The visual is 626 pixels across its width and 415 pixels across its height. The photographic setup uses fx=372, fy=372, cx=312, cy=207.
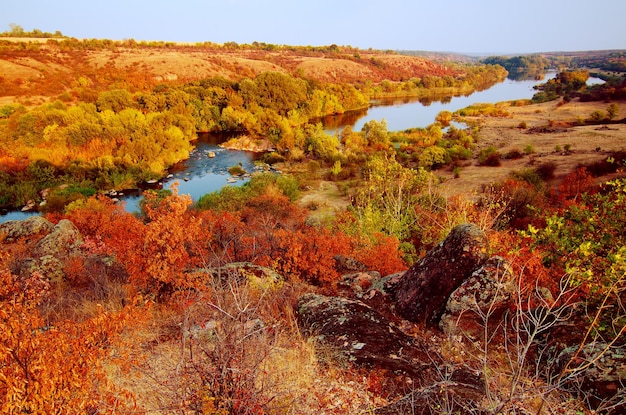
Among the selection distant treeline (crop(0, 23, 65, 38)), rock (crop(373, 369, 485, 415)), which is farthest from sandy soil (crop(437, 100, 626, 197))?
distant treeline (crop(0, 23, 65, 38))

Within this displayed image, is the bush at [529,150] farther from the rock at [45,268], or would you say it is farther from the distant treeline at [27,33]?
the distant treeline at [27,33]

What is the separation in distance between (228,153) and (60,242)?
33.8 meters

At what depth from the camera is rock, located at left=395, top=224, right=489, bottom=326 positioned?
29.3 ft

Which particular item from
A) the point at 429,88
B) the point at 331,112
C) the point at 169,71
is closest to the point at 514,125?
the point at 331,112

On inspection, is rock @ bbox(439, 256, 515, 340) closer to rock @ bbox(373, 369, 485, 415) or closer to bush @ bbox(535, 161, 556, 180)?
rock @ bbox(373, 369, 485, 415)

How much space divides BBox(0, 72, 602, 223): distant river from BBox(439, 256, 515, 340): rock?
374 inches

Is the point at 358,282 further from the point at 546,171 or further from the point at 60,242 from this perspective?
the point at 546,171

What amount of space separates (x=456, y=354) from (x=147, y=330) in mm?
6482

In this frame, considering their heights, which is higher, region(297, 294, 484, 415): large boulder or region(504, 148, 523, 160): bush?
region(297, 294, 484, 415): large boulder

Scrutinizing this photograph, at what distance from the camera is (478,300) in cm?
824

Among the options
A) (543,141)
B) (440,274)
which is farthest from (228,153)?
(440,274)

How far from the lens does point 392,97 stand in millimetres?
107375

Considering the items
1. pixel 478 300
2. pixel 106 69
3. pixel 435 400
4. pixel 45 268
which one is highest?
pixel 106 69

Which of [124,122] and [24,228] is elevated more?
[124,122]
